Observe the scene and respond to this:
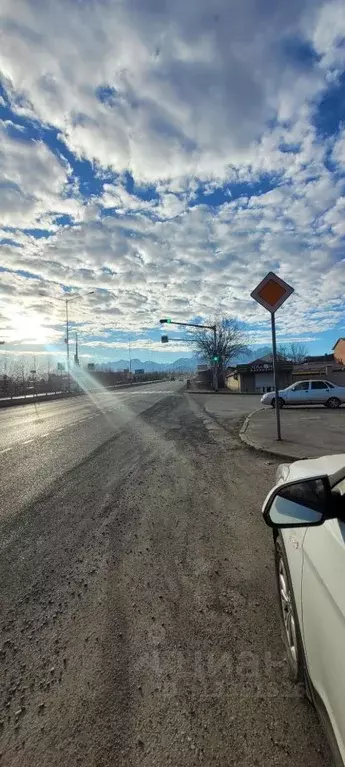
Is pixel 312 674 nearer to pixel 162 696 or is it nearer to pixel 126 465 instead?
pixel 162 696

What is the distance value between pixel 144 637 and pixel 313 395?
76.5 feet

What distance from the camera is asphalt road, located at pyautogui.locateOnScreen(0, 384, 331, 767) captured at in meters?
1.94

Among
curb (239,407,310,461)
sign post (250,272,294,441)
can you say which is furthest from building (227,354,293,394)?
sign post (250,272,294,441)

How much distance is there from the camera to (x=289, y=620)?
2455mm

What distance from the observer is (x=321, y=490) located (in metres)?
1.82

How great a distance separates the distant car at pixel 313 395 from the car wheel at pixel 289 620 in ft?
70.1

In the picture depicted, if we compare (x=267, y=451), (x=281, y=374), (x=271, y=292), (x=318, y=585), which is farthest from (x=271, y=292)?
(x=281, y=374)

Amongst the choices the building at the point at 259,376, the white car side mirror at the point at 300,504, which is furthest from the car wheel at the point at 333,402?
the building at the point at 259,376

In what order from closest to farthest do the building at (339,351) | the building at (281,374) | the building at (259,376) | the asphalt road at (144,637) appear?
the asphalt road at (144,637), the building at (281,374), the building at (259,376), the building at (339,351)

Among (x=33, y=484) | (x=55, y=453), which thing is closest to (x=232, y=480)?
(x=33, y=484)

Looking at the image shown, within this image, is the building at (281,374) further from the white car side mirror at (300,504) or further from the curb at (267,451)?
the white car side mirror at (300,504)

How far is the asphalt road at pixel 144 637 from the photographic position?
1.94 metres

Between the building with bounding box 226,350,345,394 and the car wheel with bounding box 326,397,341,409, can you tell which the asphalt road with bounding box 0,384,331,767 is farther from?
the building with bounding box 226,350,345,394

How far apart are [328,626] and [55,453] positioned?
28.4 ft
